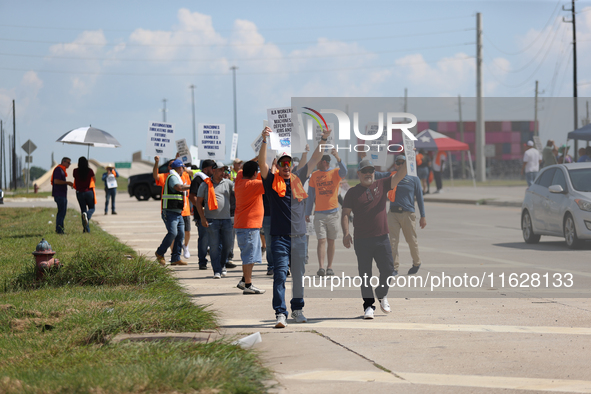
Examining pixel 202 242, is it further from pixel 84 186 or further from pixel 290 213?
pixel 84 186

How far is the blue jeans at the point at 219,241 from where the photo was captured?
11.3m

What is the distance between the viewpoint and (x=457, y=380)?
5395 millimetres

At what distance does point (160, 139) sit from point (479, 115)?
23.8m

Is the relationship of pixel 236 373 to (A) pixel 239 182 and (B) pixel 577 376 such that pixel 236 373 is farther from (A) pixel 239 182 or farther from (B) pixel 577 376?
(A) pixel 239 182

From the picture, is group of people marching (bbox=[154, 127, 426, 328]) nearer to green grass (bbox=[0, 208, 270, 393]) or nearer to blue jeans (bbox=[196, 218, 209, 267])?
blue jeans (bbox=[196, 218, 209, 267])

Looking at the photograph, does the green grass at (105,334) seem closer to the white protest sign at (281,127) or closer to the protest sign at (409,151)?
the white protest sign at (281,127)

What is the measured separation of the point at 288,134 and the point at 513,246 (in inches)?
330

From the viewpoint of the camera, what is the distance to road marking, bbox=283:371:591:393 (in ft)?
17.0

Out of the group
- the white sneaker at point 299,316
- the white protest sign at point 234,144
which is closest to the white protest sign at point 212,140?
the white protest sign at point 234,144

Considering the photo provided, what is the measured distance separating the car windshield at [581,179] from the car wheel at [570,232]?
0.65 metres

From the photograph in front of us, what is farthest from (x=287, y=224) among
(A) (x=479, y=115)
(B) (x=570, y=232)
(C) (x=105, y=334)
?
(A) (x=479, y=115)

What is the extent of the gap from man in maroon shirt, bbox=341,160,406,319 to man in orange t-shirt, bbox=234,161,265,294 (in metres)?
1.55

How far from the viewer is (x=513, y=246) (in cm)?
1544

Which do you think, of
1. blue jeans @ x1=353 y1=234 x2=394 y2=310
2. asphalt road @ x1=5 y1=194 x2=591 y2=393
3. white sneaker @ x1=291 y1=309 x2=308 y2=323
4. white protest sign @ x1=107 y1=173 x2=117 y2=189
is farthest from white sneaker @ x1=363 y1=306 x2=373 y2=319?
Answer: white protest sign @ x1=107 y1=173 x2=117 y2=189
